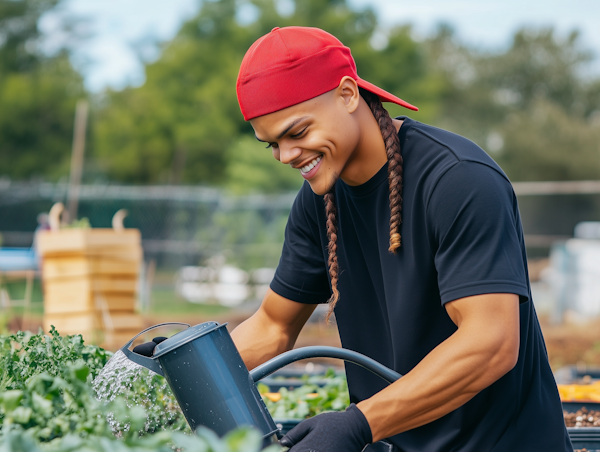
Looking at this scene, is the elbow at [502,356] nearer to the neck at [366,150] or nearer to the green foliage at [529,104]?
the neck at [366,150]

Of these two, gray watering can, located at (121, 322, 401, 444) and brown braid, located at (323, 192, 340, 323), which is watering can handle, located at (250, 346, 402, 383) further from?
brown braid, located at (323, 192, 340, 323)

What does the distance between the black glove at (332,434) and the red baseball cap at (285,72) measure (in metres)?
0.68

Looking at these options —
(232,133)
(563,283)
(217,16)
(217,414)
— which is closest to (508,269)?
(217,414)

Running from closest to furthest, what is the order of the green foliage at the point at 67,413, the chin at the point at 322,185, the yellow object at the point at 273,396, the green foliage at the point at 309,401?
the green foliage at the point at 67,413
the chin at the point at 322,185
the green foliage at the point at 309,401
the yellow object at the point at 273,396

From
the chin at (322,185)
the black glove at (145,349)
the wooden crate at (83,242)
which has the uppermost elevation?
the chin at (322,185)

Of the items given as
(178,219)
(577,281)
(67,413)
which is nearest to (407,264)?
(67,413)

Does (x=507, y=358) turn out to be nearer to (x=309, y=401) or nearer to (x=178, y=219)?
(x=309, y=401)

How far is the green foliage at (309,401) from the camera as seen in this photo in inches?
91.4

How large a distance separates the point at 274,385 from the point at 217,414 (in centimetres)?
174

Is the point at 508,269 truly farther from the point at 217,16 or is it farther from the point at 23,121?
the point at 217,16

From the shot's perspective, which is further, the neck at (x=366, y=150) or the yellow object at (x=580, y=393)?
the yellow object at (x=580, y=393)

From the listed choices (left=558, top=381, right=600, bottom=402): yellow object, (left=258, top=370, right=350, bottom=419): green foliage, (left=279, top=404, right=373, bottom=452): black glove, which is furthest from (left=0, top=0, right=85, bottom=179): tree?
(left=279, top=404, right=373, bottom=452): black glove

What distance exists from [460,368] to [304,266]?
0.69 meters

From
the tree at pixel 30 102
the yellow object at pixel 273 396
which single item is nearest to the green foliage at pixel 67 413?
the yellow object at pixel 273 396
